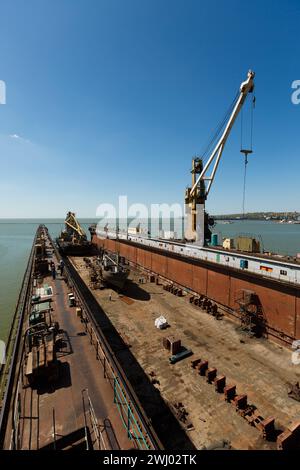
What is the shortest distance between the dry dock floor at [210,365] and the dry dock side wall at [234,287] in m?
1.67

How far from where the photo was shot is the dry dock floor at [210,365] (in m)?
10.6

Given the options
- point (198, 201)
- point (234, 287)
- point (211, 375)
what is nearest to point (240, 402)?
point (211, 375)

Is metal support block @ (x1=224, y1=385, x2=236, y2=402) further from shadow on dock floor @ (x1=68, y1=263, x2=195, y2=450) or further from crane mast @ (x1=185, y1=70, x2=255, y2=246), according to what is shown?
crane mast @ (x1=185, y1=70, x2=255, y2=246)

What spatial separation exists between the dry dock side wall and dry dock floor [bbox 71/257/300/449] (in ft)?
5.47

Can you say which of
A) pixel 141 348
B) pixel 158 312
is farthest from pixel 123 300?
pixel 141 348

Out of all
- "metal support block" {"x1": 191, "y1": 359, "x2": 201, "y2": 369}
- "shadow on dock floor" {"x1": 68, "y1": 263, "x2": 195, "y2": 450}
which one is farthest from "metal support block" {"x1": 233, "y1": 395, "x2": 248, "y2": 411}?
"metal support block" {"x1": 191, "y1": 359, "x2": 201, "y2": 369}

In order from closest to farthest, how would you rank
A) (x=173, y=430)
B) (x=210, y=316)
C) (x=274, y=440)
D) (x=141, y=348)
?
(x=274, y=440) < (x=173, y=430) < (x=141, y=348) < (x=210, y=316)

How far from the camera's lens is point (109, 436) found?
7.12 m

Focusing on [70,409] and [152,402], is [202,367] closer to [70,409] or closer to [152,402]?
[152,402]

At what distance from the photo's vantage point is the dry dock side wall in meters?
17.1

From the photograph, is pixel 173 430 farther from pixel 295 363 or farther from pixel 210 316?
pixel 210 316

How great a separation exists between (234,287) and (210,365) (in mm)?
8794
